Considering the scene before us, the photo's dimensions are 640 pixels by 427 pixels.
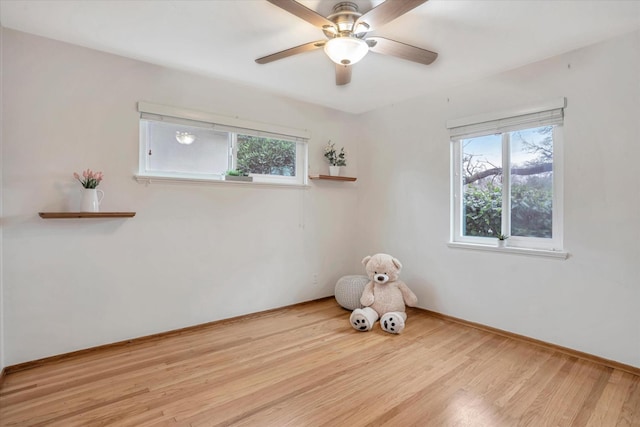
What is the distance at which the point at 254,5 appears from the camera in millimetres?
1979

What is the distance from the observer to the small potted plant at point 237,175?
10.7 feet

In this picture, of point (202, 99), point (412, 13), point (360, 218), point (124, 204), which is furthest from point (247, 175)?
point (412, 13)

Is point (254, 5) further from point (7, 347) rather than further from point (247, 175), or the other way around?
point (7, 347)

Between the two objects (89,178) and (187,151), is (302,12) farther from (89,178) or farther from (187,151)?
(89,178)

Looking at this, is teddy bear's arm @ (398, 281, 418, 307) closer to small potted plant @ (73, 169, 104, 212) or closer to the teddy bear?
the teddy bear

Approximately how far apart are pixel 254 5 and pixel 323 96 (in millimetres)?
1717

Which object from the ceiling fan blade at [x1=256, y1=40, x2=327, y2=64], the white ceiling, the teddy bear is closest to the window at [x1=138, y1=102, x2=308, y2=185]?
the white ceiling

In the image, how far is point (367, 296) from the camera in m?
3.27

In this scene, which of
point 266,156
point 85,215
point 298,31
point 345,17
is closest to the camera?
point 345,17

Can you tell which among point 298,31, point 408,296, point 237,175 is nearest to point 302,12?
point 298,31

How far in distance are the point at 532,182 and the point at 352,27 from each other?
6.87ft

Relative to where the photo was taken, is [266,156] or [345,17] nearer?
[345,17]

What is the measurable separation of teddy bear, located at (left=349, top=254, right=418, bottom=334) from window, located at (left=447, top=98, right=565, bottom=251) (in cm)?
78

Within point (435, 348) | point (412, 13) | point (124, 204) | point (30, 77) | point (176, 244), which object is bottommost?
point (435, 348)
